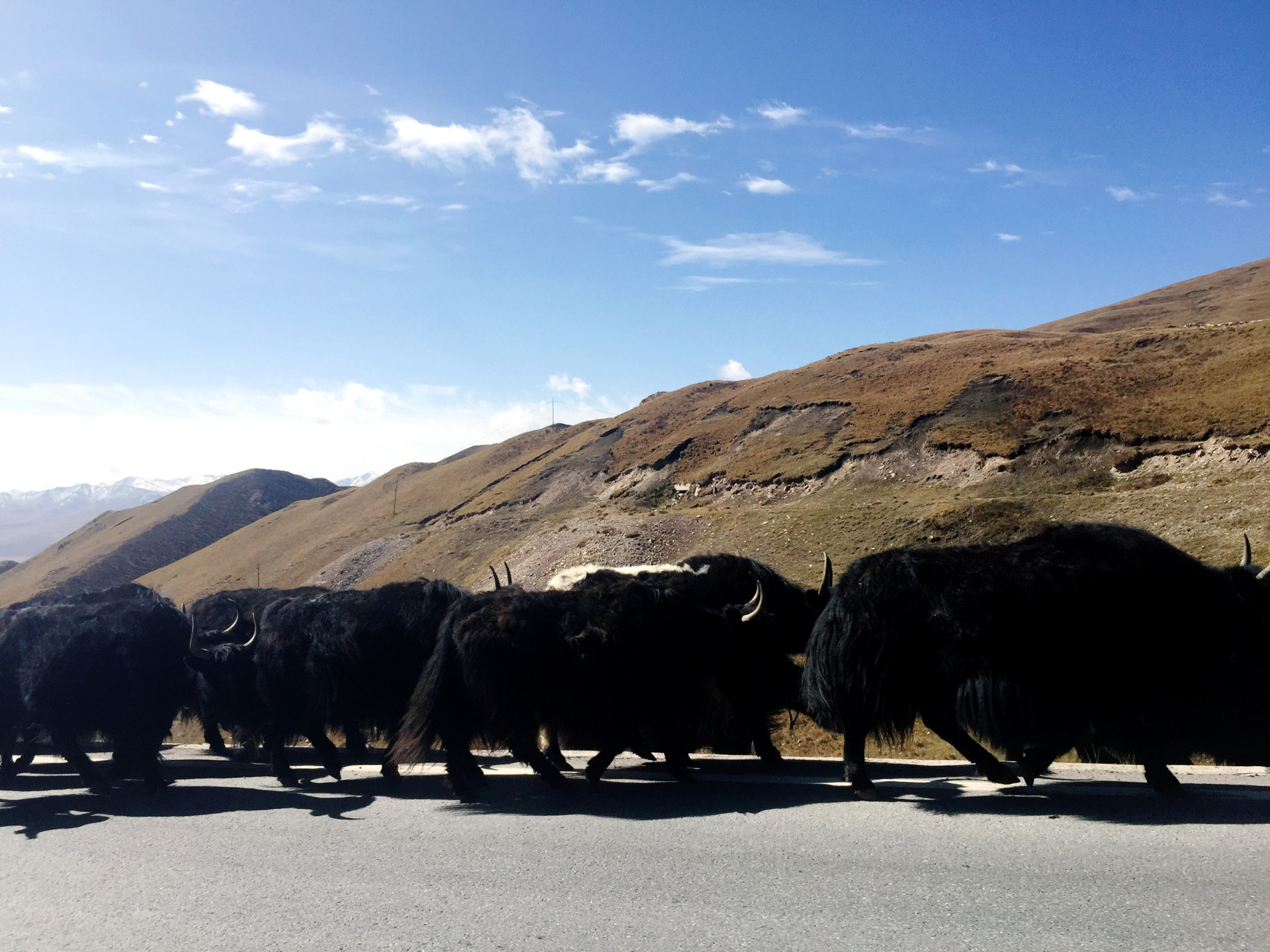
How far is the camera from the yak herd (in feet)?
21.6

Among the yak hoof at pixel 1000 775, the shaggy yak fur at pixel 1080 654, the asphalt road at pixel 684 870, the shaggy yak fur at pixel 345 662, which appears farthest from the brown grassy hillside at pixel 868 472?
the shaggy yak fur at pixel 345 662

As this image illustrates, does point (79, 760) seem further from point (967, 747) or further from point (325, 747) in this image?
point (967, 747)

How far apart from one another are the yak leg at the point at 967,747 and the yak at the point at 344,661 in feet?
16.1

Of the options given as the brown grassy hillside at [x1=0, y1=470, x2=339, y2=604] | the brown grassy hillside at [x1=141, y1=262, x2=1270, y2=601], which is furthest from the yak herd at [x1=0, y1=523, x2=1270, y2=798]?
the brown grassy hillside at [x1=0, y1=470, x2=339, y2=604]

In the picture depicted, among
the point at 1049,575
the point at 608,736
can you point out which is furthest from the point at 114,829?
the point at 1049,575

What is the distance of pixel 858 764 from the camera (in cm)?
707

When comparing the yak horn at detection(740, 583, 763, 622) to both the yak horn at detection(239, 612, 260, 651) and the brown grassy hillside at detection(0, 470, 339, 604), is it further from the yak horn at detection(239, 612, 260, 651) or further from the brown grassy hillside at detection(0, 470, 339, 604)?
the brown grassy hillside at detection(0, 470, 339, 604)

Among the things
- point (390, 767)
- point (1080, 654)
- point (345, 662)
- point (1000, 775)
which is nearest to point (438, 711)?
point (390, 767)

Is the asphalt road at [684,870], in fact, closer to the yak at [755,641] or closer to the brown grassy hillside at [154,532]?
the yak at [755,641]

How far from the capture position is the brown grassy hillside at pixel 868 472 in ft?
88.5

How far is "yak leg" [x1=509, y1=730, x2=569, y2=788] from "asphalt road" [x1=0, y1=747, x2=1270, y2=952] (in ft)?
0.52

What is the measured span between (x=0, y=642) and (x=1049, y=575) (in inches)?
400

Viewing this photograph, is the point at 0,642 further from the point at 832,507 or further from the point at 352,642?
the point at 832,507

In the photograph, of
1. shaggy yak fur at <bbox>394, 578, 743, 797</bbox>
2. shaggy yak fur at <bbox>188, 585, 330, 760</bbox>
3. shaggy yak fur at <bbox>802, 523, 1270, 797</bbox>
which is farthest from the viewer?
shaggy yak fur at <bbox>188, 585, 330, 760</bbox>
